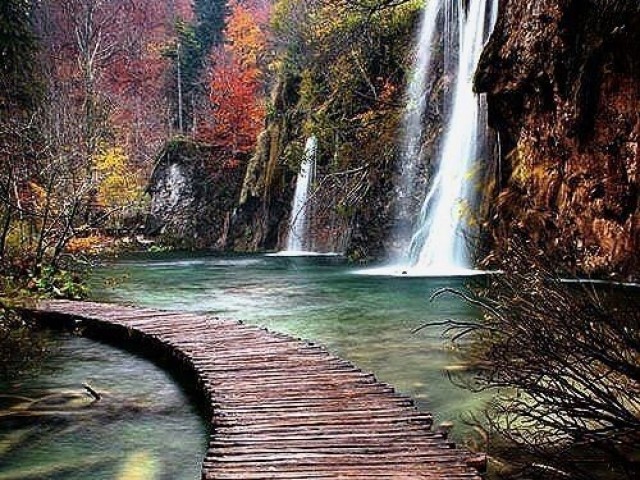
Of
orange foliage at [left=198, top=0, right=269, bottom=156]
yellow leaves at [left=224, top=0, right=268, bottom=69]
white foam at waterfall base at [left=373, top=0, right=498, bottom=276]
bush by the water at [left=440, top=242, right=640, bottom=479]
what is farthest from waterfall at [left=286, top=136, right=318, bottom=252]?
bush by the water at [left=440, top=242, right=640, bottom=479]

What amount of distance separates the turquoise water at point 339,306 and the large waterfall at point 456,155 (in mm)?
2315

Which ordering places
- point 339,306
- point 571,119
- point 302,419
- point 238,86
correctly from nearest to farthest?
point 302,419 → point 339,306 → point 571,119 → point 238,86

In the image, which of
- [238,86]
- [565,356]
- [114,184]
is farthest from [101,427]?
[238,86]

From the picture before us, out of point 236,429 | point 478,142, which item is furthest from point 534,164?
point 236,429

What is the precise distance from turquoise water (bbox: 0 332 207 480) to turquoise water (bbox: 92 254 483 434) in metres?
2.10

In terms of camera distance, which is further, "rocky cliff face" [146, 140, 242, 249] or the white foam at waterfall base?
"rocky cliff face" [146, 140, 242, 249]

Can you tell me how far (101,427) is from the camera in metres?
6.02

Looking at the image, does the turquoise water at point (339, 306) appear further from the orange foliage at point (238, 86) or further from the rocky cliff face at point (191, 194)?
the orange foliage at point (238, 86)

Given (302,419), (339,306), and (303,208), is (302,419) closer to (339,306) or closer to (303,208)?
(339,306)

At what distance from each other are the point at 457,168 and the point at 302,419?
614 inches

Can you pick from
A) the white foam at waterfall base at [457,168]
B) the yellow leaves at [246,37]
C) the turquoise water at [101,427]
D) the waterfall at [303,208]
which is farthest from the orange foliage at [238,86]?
the turquoise water at [101,427]

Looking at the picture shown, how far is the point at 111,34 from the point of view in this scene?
39.9m

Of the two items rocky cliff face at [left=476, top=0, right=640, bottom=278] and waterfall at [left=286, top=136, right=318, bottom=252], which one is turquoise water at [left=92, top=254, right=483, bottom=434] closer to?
rocky cliff face at [left=476, top=0, right=640, bottom=278]

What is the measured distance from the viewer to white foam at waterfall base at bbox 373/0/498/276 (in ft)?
61.8
